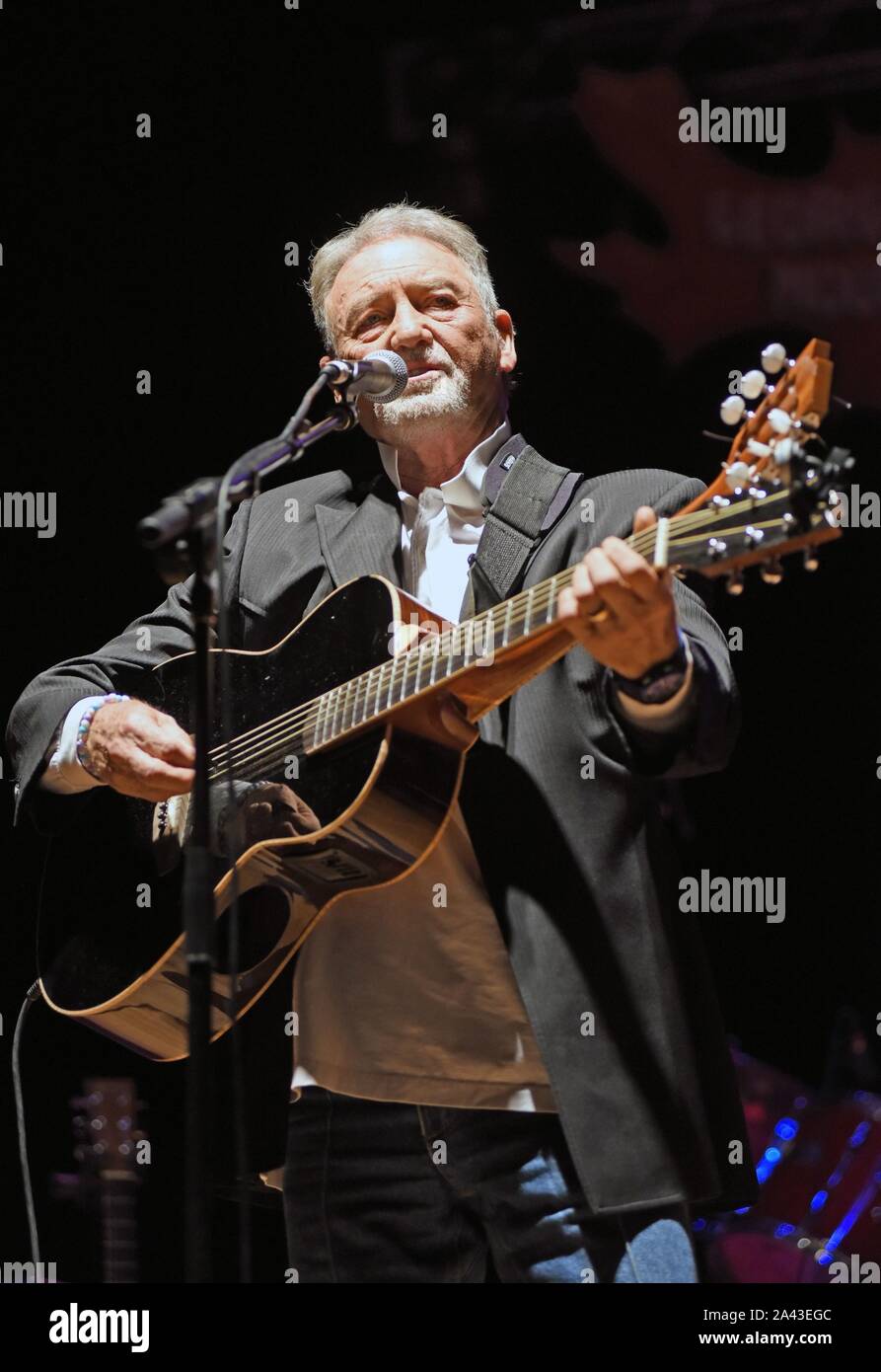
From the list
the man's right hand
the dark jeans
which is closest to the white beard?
the man's right hand

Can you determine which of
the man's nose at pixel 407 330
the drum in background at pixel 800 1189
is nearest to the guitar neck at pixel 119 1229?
the drum in background at pixel 800 1189

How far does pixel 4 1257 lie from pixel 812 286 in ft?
9.44

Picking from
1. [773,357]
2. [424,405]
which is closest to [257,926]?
[424,405]

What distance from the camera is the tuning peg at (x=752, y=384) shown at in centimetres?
214

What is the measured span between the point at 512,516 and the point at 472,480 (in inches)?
8.4

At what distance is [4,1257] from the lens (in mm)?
3646

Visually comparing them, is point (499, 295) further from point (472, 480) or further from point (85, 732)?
point (85, 732)

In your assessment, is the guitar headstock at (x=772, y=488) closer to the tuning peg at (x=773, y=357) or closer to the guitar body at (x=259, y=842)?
the tuning peg at (x=773, y=357)

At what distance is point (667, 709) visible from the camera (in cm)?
221

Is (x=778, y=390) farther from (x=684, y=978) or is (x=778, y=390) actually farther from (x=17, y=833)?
(x=17, y=833)

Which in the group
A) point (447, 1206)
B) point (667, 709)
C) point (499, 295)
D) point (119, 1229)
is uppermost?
point (499, 295)

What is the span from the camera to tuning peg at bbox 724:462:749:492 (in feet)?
7.00

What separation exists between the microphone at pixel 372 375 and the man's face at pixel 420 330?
293 millimetres

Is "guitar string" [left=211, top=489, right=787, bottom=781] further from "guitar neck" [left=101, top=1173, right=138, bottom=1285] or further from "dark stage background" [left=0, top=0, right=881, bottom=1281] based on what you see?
"guitar neck" [left=101, top=1173, right=138, bottom=1285]
